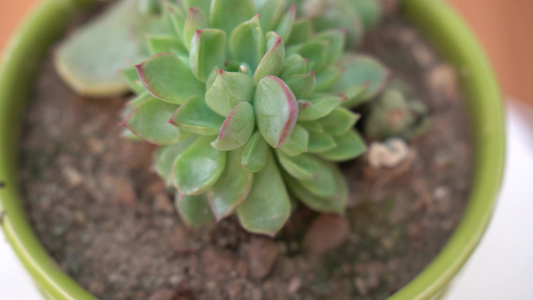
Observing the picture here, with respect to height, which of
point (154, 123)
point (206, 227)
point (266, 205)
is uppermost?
point (154, 123)

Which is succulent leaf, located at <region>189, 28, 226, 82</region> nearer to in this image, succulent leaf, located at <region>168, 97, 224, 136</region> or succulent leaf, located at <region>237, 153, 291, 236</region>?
succulent leaf, located at <region>168, 97, 224, 136</region>

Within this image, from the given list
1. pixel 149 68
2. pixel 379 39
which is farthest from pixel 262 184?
pixel 379 39

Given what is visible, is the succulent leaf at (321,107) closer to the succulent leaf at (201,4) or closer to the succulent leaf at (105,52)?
the succulent leaf at (201,4)

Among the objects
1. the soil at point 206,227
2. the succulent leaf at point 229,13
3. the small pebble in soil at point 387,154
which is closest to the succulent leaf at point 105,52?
the soil at point 206,227

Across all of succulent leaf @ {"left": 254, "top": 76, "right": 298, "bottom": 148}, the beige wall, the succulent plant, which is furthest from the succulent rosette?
the beige wall

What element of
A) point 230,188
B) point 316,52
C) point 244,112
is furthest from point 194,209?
point 316,52

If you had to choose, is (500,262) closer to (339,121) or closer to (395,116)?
(395,116)
